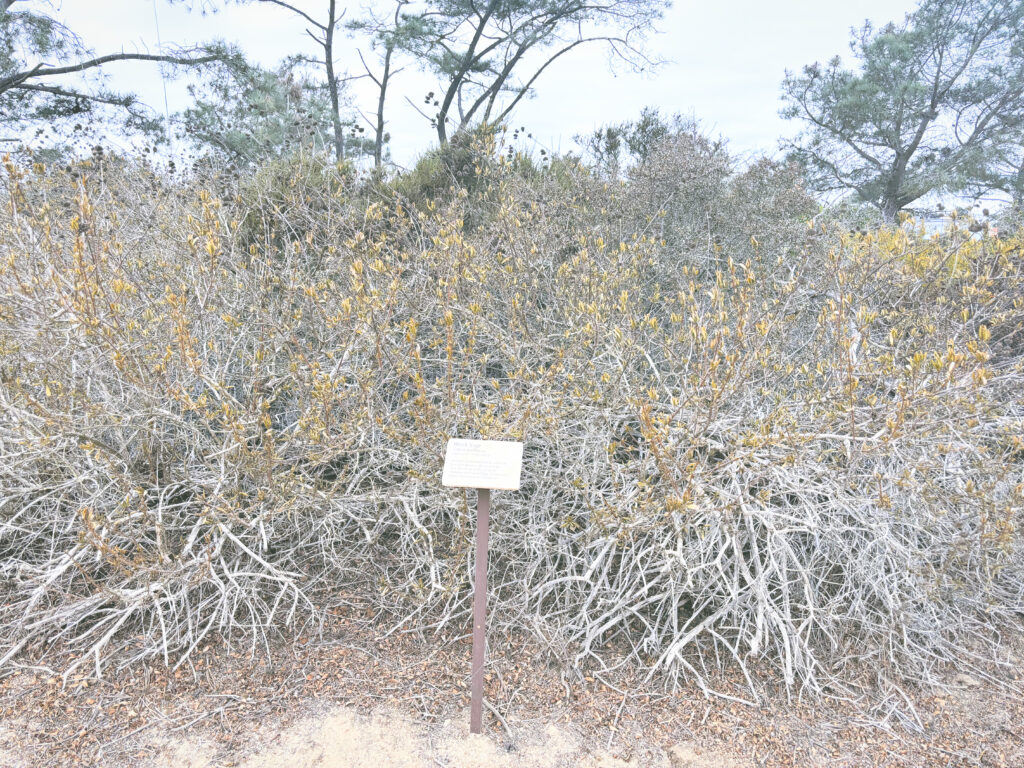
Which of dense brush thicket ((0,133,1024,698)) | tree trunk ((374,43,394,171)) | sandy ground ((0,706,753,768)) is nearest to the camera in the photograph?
sandy ground ((0,706,753,768))

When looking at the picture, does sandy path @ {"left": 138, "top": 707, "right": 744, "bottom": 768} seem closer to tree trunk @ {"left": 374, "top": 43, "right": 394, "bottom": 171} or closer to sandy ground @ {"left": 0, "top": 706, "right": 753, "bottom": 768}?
sandy ground @ {"left": 0, "top": 706, "right": 753, "bottom": 768}

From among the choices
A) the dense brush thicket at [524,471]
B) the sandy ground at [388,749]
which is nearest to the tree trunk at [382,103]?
the dense brush thicket at [524,471]

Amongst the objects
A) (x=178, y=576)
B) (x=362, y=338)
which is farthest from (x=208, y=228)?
(x=178, y=576)

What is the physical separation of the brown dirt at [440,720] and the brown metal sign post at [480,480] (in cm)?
26

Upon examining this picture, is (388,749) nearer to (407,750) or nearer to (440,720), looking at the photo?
(407,750)

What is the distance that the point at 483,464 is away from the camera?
237 centimetres

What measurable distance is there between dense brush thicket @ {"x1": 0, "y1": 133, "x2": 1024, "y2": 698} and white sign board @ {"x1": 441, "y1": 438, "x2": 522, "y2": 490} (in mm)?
386

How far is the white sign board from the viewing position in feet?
7.60

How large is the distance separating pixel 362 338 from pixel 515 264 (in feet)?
3.70

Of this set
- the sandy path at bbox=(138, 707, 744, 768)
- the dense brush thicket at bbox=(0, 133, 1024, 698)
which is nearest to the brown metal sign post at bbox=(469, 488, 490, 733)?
the sandy path at bbox=(138, 707, 744, 768)

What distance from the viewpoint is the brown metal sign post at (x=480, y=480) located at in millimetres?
2330

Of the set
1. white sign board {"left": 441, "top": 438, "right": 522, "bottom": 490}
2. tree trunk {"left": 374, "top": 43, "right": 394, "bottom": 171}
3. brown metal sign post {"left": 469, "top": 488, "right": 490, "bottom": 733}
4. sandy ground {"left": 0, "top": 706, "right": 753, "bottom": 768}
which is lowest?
sandy ground {"left": 0, "top": 706, "right": 753, "bottom": 768}

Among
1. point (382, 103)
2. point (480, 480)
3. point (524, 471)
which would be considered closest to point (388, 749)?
point (480, 480)

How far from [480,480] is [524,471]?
3.45 feet
